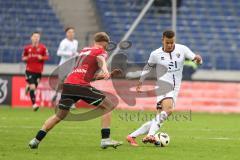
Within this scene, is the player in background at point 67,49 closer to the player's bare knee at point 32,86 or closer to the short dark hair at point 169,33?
the player's bare knee at point 32,86

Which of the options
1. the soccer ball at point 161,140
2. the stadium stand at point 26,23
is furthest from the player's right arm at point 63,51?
the soccer ball at point 161,140

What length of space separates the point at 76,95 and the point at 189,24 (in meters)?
20.7

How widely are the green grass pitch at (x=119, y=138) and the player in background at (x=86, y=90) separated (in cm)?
33

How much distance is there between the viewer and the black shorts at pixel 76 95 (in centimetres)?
1280

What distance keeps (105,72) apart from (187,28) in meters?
20.9

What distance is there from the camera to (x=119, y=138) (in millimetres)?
15422

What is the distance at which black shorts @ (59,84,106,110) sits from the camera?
504 inches

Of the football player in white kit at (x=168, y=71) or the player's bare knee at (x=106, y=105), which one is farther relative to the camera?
the football player in white kit at (x=168, y=71)

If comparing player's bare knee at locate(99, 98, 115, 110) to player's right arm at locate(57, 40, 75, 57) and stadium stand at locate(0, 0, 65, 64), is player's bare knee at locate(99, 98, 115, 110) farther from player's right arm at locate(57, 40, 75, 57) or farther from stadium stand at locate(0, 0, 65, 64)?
stadium stand at locate(0, 0, 65, 64)

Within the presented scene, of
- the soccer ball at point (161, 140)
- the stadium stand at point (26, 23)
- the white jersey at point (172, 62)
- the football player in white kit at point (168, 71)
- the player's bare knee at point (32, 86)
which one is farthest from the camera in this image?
the stadium stand at point (26, 23)

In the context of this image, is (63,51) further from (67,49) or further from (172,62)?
(172,62)

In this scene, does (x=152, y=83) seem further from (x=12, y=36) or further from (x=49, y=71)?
(x=12, y=36)

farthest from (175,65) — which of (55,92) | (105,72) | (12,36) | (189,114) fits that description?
(12,36)

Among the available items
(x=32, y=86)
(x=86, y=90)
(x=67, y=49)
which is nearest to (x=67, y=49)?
(x=67, y=49)
